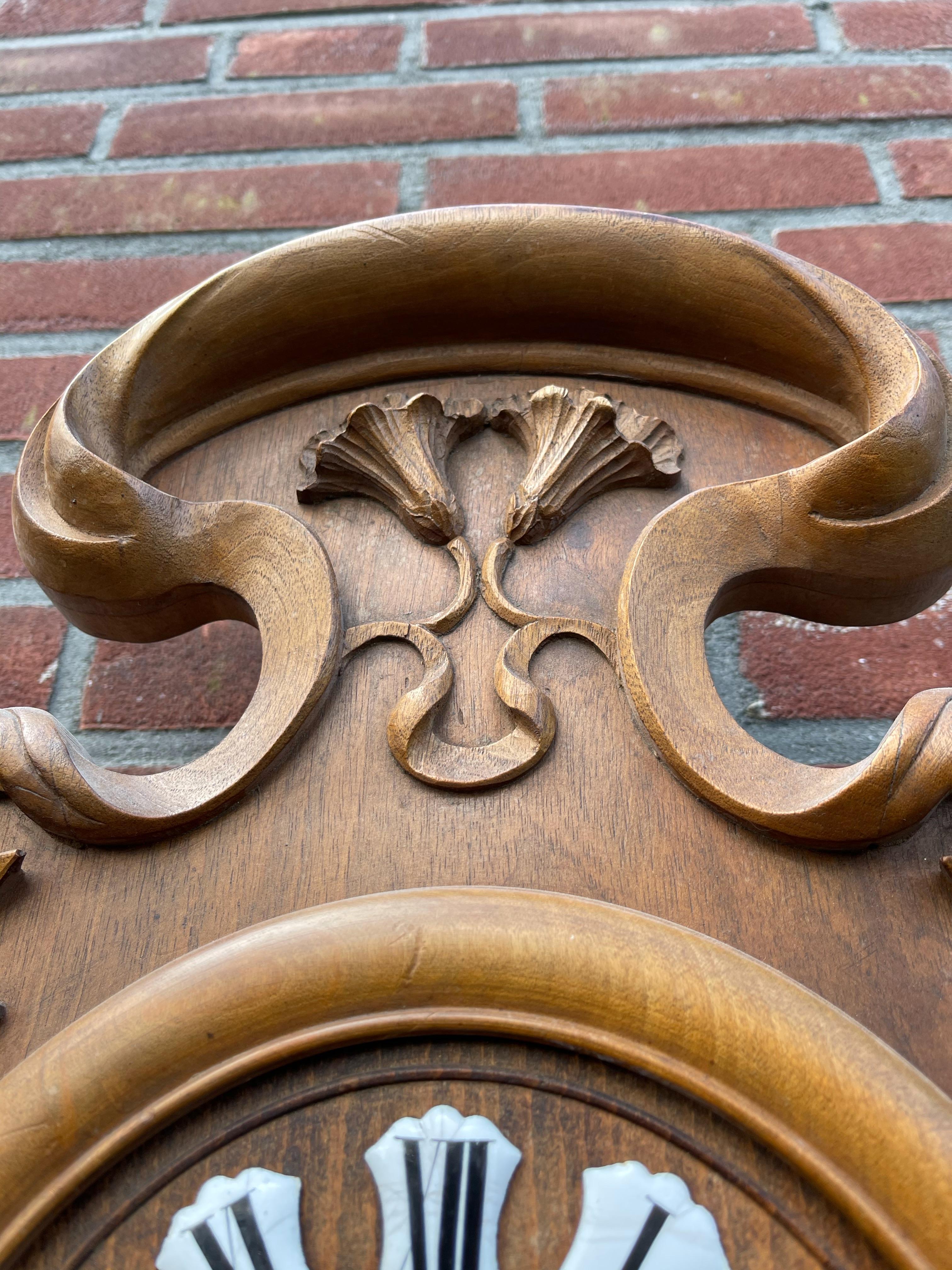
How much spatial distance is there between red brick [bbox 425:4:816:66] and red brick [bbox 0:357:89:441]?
44 centimetres

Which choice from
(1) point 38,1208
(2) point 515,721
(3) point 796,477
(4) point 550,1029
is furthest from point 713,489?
(1) point 38,1208

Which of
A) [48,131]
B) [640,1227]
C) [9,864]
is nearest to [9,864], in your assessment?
[9,864]

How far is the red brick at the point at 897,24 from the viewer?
92 cm

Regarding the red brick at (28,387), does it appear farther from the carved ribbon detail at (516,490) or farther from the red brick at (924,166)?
the red brick at (924,166)

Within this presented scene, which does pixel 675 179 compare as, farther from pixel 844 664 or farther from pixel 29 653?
pixel 29 653

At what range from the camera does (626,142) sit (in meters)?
0.88

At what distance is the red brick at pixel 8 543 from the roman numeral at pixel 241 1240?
1.55 feet

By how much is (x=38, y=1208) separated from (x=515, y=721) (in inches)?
9.9

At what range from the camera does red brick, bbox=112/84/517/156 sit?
90 cm

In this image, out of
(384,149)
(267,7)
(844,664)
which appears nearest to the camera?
(844,664)

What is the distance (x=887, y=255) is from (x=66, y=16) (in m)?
0.81

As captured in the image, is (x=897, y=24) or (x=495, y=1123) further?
(x=897, y=24)

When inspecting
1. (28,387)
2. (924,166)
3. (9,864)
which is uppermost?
(924,166)

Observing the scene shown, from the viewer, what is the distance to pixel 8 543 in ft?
2.46
